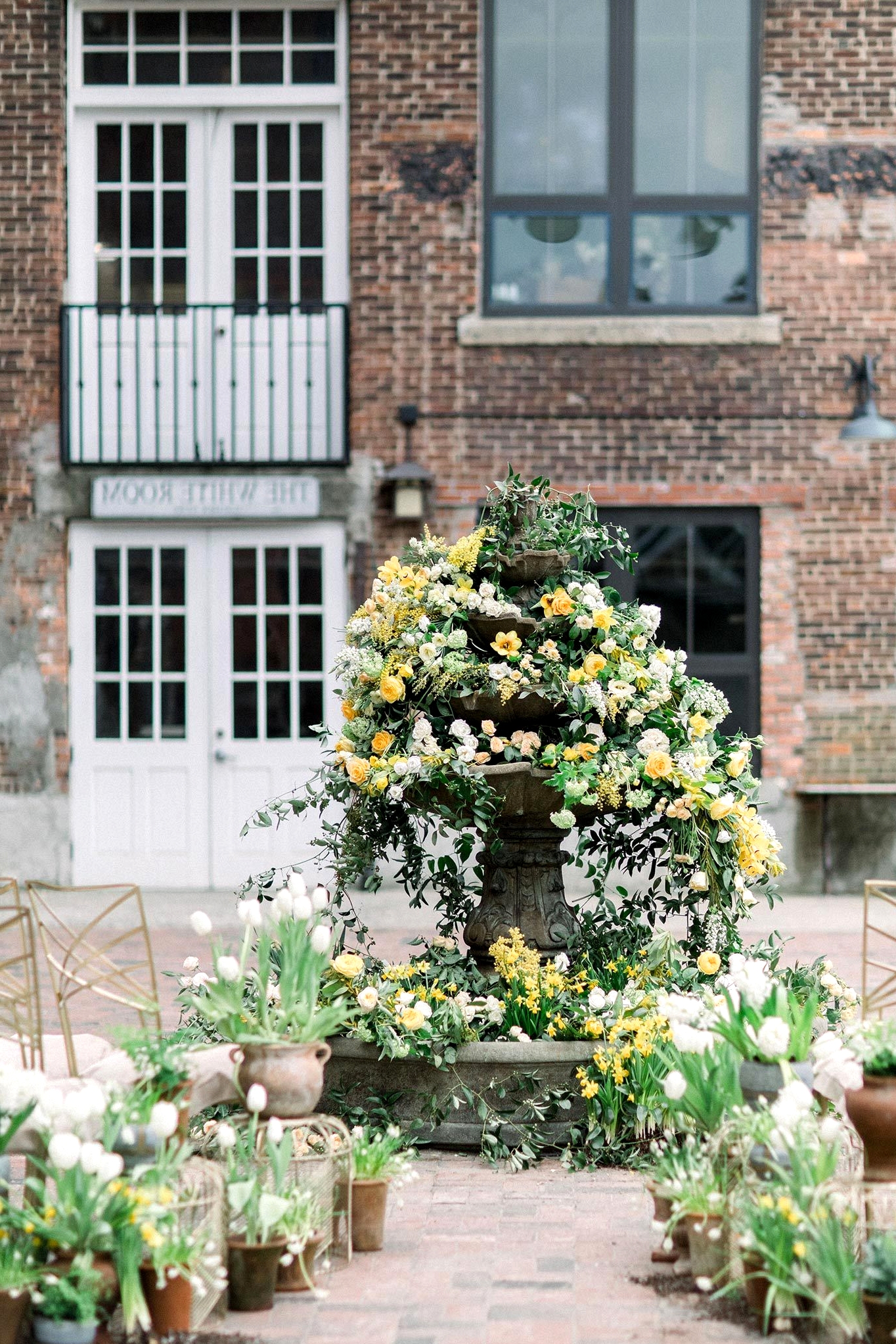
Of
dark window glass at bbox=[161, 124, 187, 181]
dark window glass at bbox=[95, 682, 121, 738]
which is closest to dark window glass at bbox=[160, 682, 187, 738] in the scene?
dark window glass at bbox=[95, 682, 121, 738]

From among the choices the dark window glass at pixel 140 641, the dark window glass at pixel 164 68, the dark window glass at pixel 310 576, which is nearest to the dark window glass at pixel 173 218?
the dark window glass at pixel 164 68

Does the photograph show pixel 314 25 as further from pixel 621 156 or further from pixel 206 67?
pixel 621 156

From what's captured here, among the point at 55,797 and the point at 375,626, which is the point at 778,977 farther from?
the point at 55,797

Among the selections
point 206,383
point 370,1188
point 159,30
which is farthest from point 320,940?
point 159,30

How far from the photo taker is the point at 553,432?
35.9 ft

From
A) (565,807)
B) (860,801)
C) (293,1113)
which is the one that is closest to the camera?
(293,1113)

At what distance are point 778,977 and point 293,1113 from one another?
73.2 inches

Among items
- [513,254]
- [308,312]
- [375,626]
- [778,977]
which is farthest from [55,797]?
[778,977]

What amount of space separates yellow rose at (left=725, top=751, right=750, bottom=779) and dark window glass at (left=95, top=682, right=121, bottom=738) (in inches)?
259

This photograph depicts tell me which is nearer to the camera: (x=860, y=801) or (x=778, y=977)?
(x=778, y=977)

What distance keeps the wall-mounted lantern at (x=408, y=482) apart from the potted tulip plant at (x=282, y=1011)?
666cm

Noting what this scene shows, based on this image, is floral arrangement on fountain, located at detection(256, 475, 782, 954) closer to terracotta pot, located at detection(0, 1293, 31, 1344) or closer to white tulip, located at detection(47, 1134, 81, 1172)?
white tulip, located at detection(47, 1134, 81, 1172)

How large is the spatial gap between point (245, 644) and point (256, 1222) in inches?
299

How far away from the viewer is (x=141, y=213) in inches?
443
